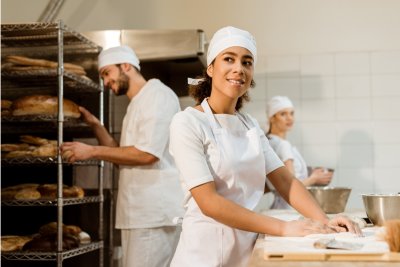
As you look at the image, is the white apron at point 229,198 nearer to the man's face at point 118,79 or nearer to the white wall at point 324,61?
the man's face at point 118,79

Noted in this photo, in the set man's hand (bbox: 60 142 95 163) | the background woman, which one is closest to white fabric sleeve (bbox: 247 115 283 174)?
man's hand (bbox: 60 142 95 163)

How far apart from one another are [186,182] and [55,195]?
1415 mm

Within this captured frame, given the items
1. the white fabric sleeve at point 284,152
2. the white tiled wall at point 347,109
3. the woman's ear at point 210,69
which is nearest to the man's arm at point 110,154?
the white fabric sleeve at point 284,152

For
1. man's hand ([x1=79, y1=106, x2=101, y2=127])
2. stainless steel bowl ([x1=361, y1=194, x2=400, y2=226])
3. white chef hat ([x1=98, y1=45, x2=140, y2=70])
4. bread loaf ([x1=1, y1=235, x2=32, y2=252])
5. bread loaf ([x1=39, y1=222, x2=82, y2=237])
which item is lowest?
bread loaf ([x1=1, y1=235, x2=32, y2=252])

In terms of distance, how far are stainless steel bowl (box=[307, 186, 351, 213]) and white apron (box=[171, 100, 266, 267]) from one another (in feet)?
1.95

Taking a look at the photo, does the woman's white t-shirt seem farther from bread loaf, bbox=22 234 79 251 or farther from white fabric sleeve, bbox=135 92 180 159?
bread loaf, bbox=22 234 79 251

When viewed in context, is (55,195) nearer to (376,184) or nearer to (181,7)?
(181,7)

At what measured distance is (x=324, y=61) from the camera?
373cm

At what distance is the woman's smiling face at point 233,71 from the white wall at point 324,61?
2.15 m

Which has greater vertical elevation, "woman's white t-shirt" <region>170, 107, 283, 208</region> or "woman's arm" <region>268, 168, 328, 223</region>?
"woman's white t-shirt" <region>170, 107, 283, 208</region>

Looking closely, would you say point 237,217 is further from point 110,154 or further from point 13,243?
point 13,243

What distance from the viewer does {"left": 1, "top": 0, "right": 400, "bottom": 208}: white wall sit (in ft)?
12.0

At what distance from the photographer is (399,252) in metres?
1.06

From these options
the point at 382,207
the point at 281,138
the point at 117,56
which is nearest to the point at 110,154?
the point at 117,56
